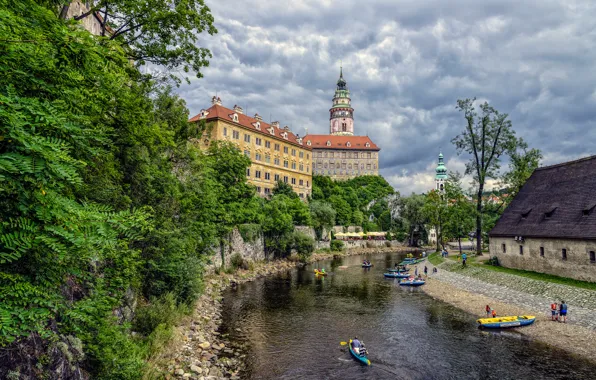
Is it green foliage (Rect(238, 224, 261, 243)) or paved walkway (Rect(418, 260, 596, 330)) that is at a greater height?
green foliage (Rect(238, 224, 261, 243))

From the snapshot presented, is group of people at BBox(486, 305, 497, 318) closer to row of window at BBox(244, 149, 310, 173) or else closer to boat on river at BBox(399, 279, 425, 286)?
boat on river at BBox(399, 279, 425, 286)

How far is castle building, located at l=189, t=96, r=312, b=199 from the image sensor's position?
186 feet

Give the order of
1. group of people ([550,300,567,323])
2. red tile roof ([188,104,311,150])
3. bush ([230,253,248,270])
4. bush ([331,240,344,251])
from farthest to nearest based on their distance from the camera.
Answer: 1. bush ([331,240,344,251])
2. red tile roof ([188,104,311,150])
3. bush ([230,253,248,270])
4. group of people ([550,300,567,323])

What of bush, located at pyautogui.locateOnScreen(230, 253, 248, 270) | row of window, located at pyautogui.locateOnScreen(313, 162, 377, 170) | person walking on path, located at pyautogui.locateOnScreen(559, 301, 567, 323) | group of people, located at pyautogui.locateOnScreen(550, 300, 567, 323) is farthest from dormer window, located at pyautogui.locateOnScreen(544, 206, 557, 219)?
row of window, located at pyautogui.locateOnScreen(313, 162, 377, 170)

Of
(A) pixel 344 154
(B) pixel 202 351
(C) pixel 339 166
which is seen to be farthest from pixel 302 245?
(A) pixel 344 154

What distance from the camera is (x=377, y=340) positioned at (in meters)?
Result: 19.4

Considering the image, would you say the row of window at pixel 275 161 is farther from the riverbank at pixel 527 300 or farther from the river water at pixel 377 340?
the riverbank at pixel 527 300

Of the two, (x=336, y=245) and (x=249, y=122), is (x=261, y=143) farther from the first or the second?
(x=336, y=245)

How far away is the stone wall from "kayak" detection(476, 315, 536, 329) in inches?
278

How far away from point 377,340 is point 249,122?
50302mm

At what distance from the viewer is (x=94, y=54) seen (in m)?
5.00

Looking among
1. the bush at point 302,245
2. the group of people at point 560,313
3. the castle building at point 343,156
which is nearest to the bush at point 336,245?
the bush at point 302,245

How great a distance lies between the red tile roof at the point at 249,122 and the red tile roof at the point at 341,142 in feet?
136

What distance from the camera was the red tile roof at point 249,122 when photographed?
56566 mm
